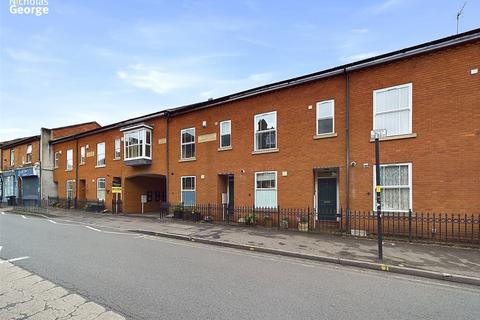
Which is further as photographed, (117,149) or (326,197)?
(117,149)

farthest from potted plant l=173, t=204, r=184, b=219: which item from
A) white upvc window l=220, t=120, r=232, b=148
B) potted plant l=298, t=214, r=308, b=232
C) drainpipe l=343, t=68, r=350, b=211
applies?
drainpipe l=343, t=68, r=350, b=211

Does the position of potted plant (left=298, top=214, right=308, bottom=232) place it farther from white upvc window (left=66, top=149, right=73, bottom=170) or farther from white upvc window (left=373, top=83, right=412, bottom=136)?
white upvc window (left=66, top=149, right=73, bottom=170)

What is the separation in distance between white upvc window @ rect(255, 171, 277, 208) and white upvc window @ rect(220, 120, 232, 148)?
9.02ft

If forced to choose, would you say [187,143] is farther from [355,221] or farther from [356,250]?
[356,250]

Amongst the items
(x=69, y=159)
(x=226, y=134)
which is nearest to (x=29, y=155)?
(x=69, y=159)

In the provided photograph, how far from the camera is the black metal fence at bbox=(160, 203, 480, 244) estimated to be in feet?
30.9

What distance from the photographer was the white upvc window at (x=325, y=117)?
12523 mm

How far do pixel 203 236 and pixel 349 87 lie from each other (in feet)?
28.7

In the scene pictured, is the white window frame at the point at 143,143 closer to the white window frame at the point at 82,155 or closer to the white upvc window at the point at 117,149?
the white upvc window at the point at 117,149

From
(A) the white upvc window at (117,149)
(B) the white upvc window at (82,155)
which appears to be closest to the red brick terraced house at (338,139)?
(A) the white upvc window at (117,149)

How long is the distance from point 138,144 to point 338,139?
14.0m

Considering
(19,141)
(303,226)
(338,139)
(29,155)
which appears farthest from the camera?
(19,141)

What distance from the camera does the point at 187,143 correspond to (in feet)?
59.7

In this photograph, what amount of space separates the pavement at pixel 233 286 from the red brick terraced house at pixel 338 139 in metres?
5.11
